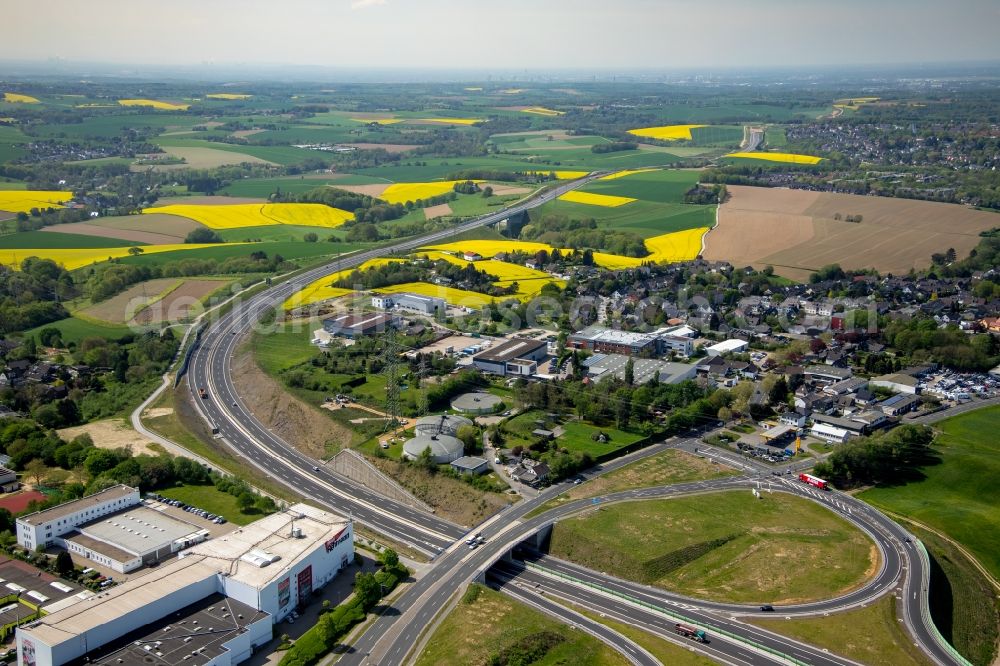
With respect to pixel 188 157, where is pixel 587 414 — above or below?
below

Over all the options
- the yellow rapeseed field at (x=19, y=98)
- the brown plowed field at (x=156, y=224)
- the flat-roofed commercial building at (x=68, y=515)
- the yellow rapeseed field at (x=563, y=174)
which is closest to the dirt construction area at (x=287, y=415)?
the flat-roofed commercial building at (x=68, y=515)

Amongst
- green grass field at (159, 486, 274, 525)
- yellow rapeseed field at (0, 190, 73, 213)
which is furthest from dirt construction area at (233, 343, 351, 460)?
yellow rapeseed field at (0, 190, 73, 213)

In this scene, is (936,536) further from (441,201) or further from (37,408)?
(441,201)

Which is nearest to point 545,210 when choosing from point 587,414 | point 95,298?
point 95,298

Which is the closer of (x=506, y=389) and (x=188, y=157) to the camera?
(x=506, y=389)

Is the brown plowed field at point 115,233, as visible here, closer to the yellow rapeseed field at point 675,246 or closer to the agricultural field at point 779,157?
the yellow rapeseed field at point 675,246

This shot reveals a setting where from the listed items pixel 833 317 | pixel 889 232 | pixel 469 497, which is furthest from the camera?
pixel 889 232

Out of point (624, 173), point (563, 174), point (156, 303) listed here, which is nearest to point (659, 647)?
point (156, 303)

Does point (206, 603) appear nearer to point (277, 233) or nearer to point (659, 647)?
point (659, 647)
